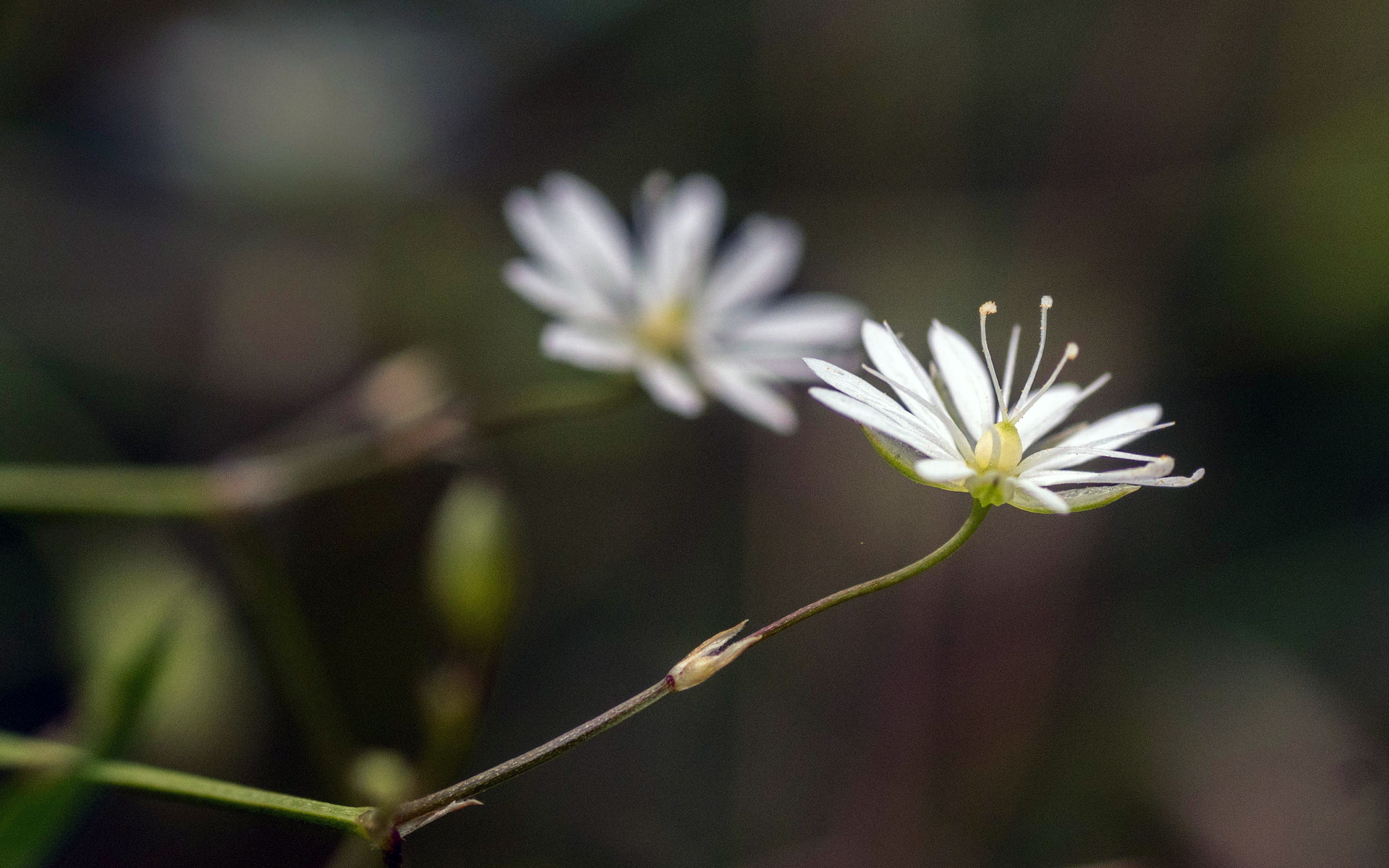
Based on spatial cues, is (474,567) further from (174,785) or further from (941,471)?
(941,471)

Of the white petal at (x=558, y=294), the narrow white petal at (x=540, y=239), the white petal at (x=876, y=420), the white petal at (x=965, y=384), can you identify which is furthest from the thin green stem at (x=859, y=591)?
the narrow white petal at (x=540, y=239)

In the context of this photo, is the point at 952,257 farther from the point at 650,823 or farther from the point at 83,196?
the point at 83,196

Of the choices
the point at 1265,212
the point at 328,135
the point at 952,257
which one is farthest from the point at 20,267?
the point at 1265,212

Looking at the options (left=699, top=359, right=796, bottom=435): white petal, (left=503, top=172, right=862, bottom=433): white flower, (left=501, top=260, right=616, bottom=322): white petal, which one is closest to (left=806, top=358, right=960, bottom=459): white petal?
(left=699, top=359, right=796, bottom=435): white petal

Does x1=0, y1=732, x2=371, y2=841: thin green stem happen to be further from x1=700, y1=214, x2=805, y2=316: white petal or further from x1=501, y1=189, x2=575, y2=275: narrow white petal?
x1=700, y1=214, x2=805, y2=316: white petal

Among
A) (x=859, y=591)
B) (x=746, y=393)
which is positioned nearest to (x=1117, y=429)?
(x=859, y=591)

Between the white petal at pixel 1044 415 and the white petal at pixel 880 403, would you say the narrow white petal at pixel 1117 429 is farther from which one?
the white petal at pixel 880 403
